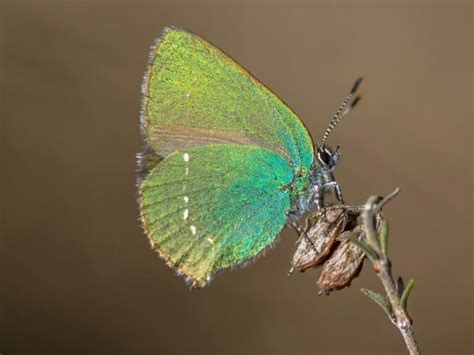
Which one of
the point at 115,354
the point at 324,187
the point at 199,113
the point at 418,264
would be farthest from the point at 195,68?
the point at 418,264

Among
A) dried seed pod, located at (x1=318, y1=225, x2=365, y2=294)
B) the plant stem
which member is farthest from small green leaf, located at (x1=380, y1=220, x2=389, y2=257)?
dried seed pod, located at (x1=318, y1=225, x2=365, y2=294)

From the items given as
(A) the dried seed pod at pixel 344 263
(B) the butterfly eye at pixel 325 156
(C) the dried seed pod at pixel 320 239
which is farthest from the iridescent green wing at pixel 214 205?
(A) the dried seed pod at pixel 344 263

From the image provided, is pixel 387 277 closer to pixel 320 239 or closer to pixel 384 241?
pixel 384 241

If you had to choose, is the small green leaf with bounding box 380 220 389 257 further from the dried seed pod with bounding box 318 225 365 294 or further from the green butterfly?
the green butterfly

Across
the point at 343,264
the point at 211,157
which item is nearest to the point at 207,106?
the point at 211,157

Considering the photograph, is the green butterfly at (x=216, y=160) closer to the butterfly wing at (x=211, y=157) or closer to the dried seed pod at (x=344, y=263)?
the butterfly wing at (x=211, y=157)

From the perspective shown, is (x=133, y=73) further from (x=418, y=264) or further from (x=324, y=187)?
(x=324, y=187)
